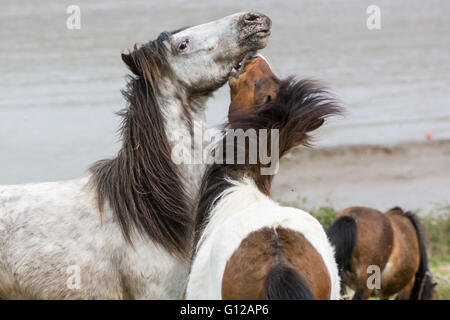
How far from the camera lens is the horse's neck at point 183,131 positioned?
141 inches

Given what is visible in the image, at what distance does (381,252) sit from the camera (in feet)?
19.9

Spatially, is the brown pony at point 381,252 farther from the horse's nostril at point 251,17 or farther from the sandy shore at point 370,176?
the horse's nostril at point 251,17

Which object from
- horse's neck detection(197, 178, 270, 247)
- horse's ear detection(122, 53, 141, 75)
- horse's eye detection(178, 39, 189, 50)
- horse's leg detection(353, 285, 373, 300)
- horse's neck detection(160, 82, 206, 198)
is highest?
horse's eye detection(178, 39, 189, 50)

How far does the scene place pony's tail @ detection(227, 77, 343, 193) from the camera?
3.33 m

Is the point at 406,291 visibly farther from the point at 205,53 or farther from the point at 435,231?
the point at 205,53

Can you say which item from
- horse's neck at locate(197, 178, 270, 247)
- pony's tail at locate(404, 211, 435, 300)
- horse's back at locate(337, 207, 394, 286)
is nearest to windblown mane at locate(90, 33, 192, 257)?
horse's neck at locate(197, 178, 270, 247)

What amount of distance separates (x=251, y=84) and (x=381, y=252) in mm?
2916

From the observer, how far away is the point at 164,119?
3.60m

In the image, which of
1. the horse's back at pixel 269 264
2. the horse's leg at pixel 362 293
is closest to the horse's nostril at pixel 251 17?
the horse's back at pixel 269 264

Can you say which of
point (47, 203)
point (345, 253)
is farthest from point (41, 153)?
point (47, 203)

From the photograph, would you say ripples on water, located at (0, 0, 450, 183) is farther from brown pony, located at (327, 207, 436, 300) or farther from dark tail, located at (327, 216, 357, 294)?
dark tail, located at (327, 216, 357, 294)

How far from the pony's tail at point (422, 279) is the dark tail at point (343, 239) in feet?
2.90
